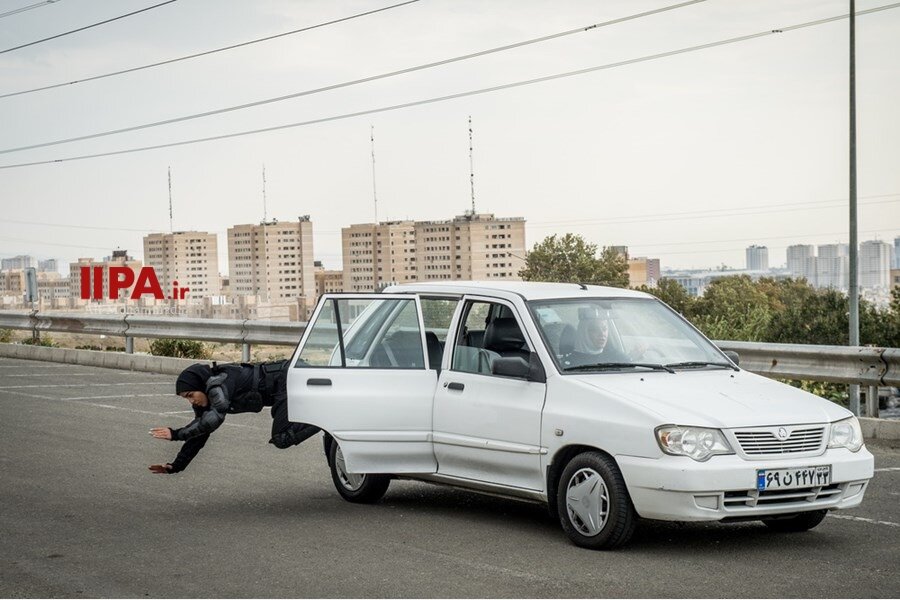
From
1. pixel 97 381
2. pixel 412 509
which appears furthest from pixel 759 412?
pixel 97 381

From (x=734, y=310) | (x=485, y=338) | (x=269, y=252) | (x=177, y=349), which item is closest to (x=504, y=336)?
(x=485, y=338)

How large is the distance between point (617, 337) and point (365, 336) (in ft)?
6.41

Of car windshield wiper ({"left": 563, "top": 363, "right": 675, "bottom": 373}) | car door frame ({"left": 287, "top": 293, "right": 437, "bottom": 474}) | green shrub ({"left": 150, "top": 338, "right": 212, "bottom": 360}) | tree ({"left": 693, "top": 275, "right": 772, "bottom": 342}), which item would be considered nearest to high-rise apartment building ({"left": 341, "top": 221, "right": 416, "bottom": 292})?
tree ({"left": 693, "top": 275, "right": 772, "bottom": 342})

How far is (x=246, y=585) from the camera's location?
22.2ft

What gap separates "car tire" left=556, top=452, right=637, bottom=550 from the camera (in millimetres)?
7340

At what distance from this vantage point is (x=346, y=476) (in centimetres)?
955

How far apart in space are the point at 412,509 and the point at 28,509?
110 inches

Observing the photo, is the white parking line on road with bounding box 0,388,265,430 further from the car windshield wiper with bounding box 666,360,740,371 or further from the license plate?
the license plate

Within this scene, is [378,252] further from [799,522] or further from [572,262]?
[799,522]

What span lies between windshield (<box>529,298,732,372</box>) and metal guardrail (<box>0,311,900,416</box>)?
4.89 metres

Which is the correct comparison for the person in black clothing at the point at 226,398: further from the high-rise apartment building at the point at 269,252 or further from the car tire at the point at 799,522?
the high-rise apartment building at the point at 269,252

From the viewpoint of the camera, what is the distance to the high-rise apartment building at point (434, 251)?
587ft

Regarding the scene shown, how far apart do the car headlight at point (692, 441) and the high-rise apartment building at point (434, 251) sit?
167887mm

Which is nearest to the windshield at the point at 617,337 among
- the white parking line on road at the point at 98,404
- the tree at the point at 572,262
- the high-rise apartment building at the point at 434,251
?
the white parking line on road at the point at 98,404
